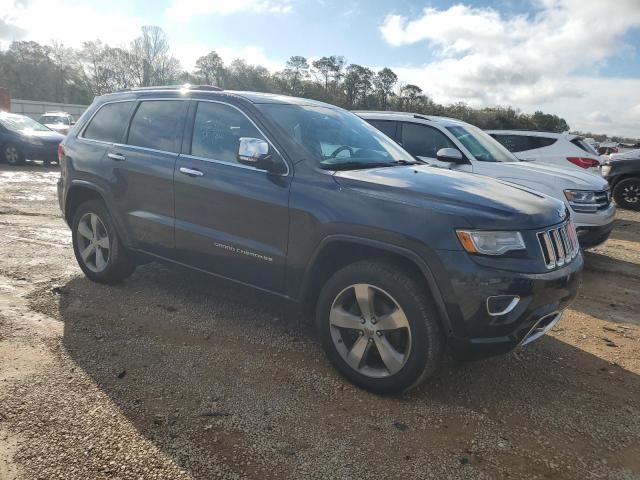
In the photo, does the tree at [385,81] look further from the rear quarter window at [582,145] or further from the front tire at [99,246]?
the front tire at [99,246]

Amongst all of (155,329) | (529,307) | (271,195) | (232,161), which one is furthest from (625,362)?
(155,329)

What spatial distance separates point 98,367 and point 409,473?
2.06 m

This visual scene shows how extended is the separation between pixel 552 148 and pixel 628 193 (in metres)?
2.54

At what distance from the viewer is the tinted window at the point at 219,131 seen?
3633 millimetres

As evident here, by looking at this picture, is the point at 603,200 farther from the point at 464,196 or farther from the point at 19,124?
the point at 19,124

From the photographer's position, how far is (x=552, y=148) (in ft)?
34.2

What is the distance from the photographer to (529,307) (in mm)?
2719

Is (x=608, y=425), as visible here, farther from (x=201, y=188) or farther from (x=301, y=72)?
(x=301, y=72)

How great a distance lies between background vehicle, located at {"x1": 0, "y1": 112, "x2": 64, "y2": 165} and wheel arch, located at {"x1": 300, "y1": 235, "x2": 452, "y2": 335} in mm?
14010

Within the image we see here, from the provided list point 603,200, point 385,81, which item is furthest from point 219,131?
point 385,81

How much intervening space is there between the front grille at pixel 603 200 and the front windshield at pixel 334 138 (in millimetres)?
3559

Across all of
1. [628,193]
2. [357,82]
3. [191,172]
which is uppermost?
[357,82]

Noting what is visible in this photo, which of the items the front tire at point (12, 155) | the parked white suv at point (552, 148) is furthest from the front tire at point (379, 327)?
the front tire at point (12, 155)

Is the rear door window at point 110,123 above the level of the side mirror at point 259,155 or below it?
above
